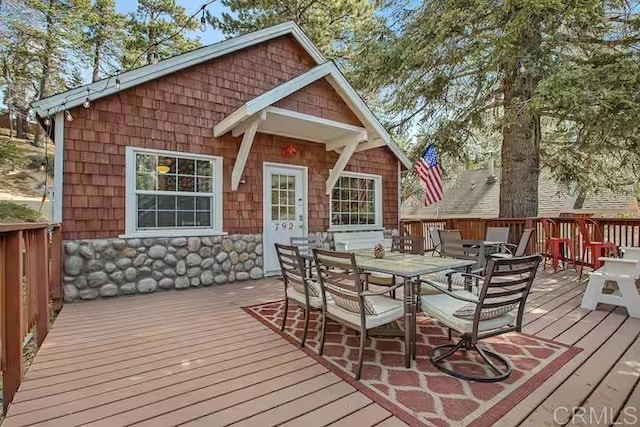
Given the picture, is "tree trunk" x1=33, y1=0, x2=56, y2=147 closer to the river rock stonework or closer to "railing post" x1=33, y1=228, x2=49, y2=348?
the river rock stonework

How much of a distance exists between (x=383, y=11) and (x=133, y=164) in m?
7.41

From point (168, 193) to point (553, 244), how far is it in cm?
731

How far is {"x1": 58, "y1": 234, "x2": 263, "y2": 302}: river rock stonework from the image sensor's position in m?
4.88

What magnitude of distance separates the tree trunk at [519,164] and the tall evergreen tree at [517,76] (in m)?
0.02

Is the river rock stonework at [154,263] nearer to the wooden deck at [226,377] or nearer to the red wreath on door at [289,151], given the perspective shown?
the wooden deck at [226,377]

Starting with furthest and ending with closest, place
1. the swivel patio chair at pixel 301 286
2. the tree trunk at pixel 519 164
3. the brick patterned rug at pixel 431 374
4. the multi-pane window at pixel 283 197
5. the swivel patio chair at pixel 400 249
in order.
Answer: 1. the tree trunk at pixel 519 164
2. the multi-pane window at pixel 283 197
3. the swivel patio chair at pixel 400 249
4. the swivel patio chair at pixel 301 286
5. the brick patterned rug at pixel 431 374

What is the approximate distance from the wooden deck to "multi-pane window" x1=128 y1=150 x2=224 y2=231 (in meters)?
1.80

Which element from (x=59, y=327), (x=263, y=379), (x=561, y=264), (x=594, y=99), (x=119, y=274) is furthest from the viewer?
(x=561, y=264)

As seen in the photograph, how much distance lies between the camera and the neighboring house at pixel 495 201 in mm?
14938

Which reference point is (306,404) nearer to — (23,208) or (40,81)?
(23,208)

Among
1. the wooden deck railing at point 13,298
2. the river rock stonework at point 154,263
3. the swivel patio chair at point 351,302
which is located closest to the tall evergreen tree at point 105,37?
the river rock stonework at point 154,263

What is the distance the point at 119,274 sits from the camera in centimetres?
514

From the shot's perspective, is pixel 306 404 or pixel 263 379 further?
pixel 263 379

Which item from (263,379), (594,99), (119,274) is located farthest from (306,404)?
(594,99)
